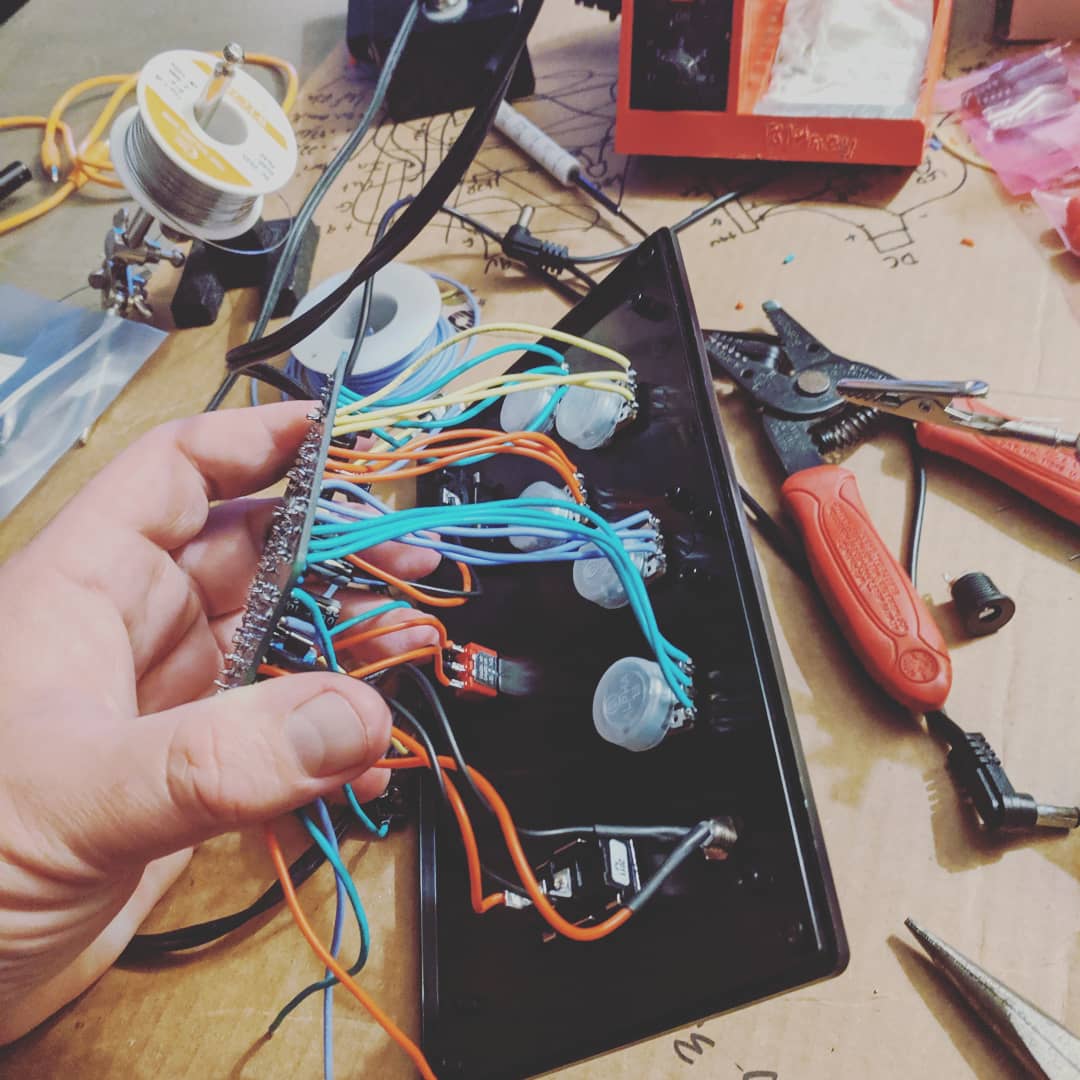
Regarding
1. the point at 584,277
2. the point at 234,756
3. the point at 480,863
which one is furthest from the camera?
the point at 584,277

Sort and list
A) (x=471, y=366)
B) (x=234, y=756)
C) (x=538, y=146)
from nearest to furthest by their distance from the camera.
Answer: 1. (x=234, y=756)
2. (x=471, y=366)
3. (x=538, y=146)

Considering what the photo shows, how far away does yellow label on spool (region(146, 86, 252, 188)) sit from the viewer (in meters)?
0.65

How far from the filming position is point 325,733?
0.36m

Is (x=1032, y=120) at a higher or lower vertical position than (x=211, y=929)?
higher

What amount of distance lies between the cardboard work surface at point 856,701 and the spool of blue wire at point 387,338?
0.28 feet

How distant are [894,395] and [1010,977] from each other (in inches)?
14.1

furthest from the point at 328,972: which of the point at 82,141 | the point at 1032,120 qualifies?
the point at 82,141

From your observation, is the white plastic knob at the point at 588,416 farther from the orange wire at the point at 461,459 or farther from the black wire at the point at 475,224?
the black wire at the point at 475,224

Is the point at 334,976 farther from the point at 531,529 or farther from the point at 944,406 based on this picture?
the point at 944,406

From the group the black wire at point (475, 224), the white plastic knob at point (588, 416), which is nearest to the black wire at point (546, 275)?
the black wire at point (475, 224)

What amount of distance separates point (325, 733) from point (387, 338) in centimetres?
44

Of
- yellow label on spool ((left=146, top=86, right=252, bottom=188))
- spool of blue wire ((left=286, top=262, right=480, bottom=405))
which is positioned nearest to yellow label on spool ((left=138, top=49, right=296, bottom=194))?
yellow label on spool ((left=146, top=86, right=252, bottom=188))

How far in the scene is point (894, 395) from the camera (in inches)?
21.2

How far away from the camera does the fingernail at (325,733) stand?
1.17ft
